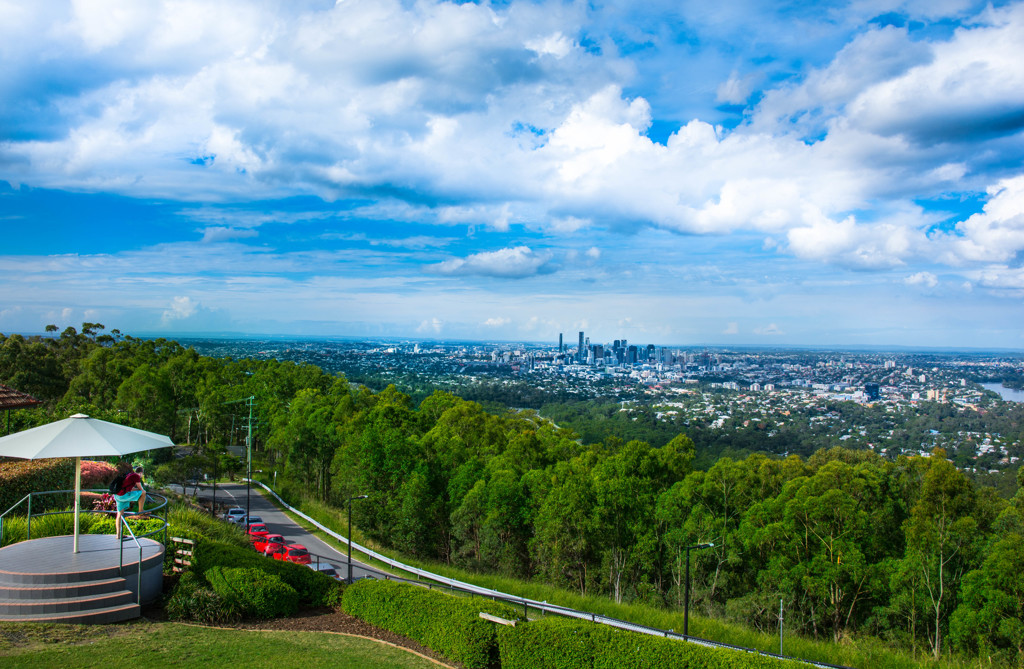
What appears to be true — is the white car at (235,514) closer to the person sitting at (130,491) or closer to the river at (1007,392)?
the person sitting at (130,491)

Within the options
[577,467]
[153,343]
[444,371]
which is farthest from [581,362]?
[577,467]

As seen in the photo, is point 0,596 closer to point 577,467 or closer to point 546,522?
point 546,522

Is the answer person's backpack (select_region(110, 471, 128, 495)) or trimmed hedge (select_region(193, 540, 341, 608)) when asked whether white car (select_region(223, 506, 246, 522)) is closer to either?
trimmed hedge (select_region(193, 540, 341, 608))

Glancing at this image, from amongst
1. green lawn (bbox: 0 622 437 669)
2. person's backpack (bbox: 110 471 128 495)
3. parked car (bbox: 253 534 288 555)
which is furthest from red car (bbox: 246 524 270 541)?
green lawn (bbox: 0 622 437 669)

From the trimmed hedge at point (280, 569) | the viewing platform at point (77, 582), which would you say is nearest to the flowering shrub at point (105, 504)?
the viewing platform at point (77, 582)

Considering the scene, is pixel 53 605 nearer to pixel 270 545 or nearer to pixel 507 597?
pixel 507 597

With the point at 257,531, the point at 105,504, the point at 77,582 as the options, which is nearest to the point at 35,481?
the point at 105,504

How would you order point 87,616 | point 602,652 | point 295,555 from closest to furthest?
point 87,616 < point 602,652 < point 295,555
